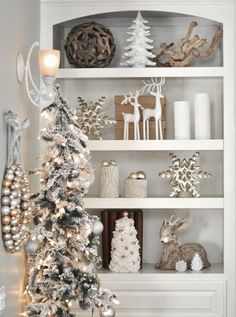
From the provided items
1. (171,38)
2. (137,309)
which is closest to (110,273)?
(137,309)

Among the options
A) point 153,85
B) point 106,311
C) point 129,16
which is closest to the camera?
point 106,311

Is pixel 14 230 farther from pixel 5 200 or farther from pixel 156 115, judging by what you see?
pixel 156 115

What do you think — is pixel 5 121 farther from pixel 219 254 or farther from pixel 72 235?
pixel 219 254

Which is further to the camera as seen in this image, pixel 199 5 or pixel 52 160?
pixel 199 5

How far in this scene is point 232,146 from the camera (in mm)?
4613

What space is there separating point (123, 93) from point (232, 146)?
0.86 metres

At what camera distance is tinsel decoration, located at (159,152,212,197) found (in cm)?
470

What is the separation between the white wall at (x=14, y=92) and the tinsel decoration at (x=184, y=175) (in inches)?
34.6

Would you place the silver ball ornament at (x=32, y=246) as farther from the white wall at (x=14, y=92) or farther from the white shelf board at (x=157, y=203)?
the white shelf board at (x=157, y=203)

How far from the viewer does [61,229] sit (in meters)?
3.86

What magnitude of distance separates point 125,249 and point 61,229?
872mm

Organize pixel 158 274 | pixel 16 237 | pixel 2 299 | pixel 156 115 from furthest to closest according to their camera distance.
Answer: pixel 156 115 < pixel 158 274 < pixel 16 237 < pixel 2 299

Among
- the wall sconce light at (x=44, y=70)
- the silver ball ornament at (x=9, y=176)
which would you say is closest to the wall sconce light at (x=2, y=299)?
the silver ball ornament at (x=9, y=176)

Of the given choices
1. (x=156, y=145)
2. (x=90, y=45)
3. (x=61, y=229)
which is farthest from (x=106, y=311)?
(x=90, y=45)
